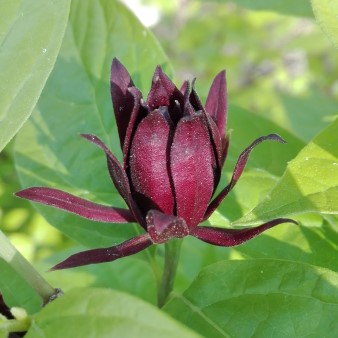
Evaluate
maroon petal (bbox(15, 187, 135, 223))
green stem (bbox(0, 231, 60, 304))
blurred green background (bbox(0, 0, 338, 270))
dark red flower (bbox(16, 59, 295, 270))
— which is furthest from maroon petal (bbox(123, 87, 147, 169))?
blurred green background (bbox(0, 0, 338, 270))

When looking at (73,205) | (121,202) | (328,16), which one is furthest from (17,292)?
(328,16)

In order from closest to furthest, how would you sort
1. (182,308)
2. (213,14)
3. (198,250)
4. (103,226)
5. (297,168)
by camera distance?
(297,168) → (182,308) → (103,226) → (198,250) → (213,14)

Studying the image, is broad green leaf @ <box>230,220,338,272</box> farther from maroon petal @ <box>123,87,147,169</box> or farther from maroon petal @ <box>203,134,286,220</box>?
maroon petal @ <box>123,87,147,169</box>

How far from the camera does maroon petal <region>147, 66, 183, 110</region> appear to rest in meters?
0.82

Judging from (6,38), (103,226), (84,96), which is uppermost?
(6,38)

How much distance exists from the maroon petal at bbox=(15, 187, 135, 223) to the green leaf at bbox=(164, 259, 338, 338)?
17 centimetres

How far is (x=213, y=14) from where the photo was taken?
3.72 metres

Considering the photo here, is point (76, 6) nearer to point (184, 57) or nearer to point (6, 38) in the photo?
point (6, 38)

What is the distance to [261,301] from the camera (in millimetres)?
886

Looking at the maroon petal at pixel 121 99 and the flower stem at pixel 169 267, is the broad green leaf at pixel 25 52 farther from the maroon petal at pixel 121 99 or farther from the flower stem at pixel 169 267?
the flower stem at pixel 169 267

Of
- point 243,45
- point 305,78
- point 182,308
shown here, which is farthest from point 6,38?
point 305,78

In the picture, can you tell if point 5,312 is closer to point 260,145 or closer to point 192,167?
point 192,167

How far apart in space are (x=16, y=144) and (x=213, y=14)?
2.69 m

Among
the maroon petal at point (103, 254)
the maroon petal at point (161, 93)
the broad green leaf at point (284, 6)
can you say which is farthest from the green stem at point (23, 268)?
the broad green leaf at point (284, 6)
